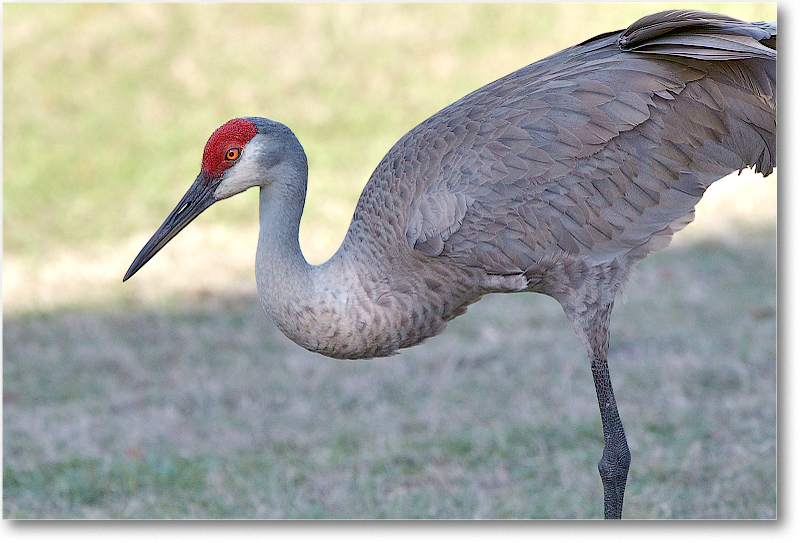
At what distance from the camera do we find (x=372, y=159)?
337 inches

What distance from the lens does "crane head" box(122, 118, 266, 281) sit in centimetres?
314

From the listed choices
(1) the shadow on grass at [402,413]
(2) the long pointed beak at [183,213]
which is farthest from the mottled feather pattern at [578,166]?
(1) the shadow on grass at [402,413]

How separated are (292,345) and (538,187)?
3.10 metres

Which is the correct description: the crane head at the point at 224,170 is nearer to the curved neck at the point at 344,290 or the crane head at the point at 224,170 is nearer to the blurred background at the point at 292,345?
the curved neck at the point at 344,290

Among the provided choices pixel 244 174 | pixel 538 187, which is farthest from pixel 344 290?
pixel 538 187

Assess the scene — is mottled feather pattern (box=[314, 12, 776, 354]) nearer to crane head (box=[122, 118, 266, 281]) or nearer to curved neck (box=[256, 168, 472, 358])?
curved neck (box=[256, 168, 472, 358])

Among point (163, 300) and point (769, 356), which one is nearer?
point (769, 356)

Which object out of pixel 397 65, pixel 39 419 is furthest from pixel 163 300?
pixel 397 65

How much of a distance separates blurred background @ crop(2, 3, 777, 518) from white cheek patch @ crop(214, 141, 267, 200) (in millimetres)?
1382

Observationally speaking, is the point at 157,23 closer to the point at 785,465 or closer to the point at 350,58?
the point at 350,58

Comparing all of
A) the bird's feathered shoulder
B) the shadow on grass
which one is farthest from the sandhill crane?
the shadow on grass

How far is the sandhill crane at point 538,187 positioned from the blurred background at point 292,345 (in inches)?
41.2

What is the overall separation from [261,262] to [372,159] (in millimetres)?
5495

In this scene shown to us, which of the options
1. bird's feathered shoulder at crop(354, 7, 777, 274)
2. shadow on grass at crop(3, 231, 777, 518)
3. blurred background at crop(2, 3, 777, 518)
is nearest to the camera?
bird's feathered shoulder at crop(354, 7, 777, 274)
